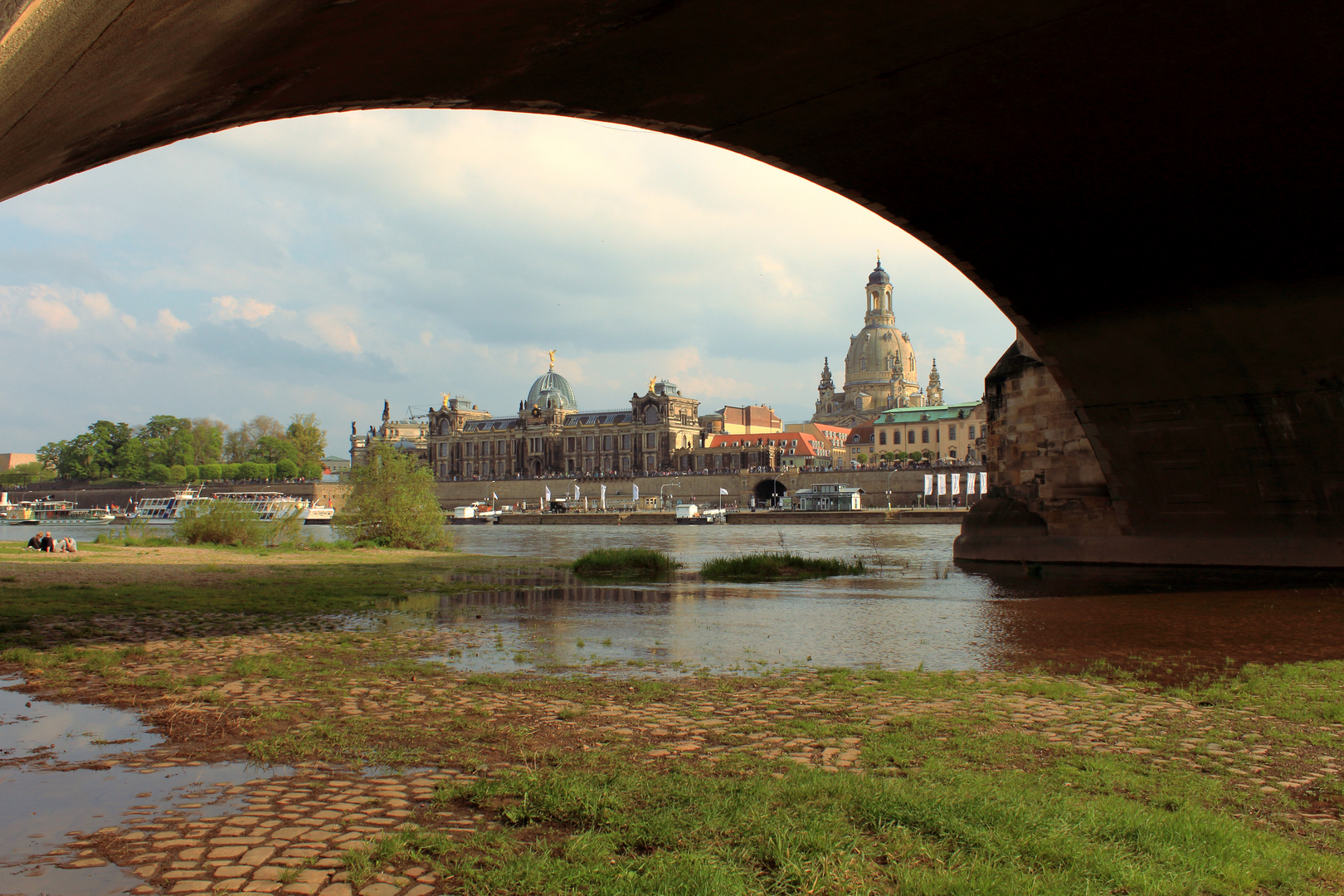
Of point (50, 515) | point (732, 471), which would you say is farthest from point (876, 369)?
point (50, 515)

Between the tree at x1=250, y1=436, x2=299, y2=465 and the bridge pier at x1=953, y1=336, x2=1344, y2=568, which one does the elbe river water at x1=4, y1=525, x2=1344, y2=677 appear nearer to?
the bridge pier at x1=953, y1=336, x2=1344, y2=568

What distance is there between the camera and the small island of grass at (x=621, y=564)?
22.9 metres

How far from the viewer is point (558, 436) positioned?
152 metres

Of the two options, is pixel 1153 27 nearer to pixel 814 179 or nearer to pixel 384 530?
pixel 814 179

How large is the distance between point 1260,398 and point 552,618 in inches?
603

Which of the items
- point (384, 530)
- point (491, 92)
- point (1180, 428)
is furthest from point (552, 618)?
point (384, 530)

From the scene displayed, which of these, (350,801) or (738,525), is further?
(738,525)

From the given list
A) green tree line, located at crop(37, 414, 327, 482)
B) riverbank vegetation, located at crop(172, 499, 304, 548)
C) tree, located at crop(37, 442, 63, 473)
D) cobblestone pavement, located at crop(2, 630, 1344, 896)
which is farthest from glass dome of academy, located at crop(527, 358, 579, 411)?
cobblestone pavement, located at crop(2, 630, 1344, 896)

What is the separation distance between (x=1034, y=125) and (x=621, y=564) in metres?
14.4

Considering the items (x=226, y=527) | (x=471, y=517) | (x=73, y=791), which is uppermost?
(x=226, y=527)

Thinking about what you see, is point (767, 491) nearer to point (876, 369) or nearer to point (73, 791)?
point (876, 369)

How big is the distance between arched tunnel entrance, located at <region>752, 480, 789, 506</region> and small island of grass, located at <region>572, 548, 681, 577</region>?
96155mm

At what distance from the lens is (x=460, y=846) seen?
397 centimetres

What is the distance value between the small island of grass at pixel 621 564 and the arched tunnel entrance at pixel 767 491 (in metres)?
96.2
